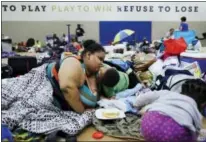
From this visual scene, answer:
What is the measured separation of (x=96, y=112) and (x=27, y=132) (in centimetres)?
41

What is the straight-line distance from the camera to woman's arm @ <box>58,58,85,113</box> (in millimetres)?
1666

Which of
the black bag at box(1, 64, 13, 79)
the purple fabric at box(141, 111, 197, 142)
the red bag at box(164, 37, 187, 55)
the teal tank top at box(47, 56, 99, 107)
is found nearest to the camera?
the purple fabric at box(141, 111, 197, 142)

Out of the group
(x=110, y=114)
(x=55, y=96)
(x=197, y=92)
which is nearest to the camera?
(x=197, y=92)

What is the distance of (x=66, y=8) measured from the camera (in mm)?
6324

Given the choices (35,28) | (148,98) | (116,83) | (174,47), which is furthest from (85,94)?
(35,28)

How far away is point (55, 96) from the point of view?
1.76m

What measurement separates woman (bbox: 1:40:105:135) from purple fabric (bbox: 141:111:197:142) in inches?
15.6

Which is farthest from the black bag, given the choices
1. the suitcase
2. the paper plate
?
the paper plate

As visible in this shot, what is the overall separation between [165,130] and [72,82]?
24.6 inches

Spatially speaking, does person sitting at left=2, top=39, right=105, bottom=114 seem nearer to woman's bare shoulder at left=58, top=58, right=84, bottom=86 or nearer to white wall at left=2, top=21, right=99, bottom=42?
woman's bare shoulder at left=58, top=58, right=84, bottom=86

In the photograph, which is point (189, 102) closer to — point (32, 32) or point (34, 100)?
point (34, 100)

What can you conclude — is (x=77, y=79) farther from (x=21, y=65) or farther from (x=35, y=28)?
(x=35, y=28)

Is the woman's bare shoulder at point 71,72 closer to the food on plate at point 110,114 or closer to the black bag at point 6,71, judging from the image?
the food on plate at point 110,114

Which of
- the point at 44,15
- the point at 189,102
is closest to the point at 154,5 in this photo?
the point at 44,15
